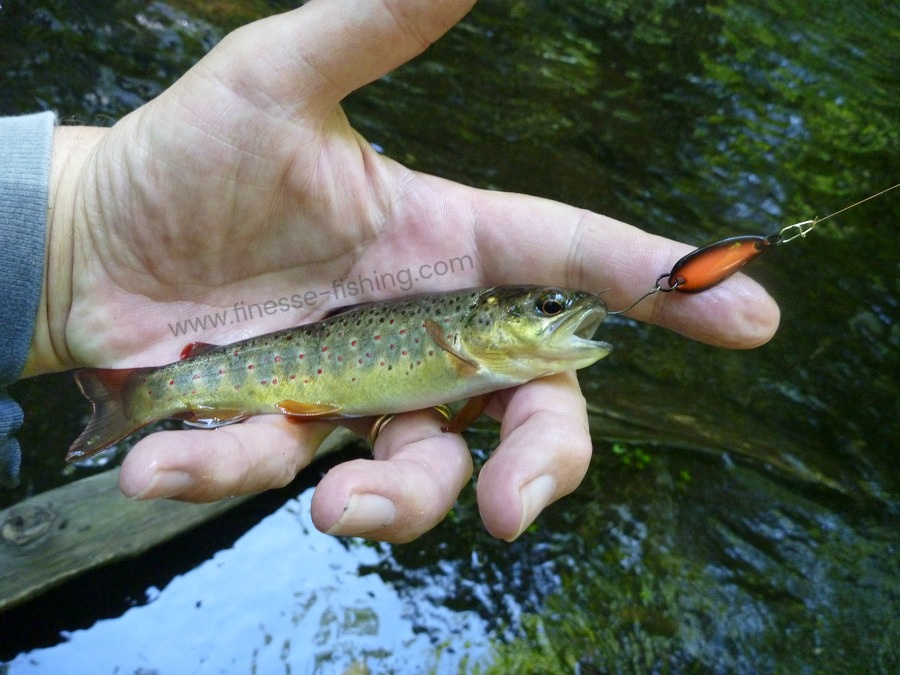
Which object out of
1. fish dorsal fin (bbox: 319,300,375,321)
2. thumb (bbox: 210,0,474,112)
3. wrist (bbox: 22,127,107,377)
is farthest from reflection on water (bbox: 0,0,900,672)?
thumb (bbox: 210,0,474,112)

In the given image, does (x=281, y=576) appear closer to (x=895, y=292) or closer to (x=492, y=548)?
(x=492, y=548)

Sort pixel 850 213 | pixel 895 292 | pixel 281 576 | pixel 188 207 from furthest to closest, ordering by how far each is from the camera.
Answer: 1. pixel 850 213
2. pixel 895 292
3. pixel 281 576
4. pixel 188 207

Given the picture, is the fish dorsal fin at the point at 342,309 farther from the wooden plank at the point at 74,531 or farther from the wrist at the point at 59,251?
the wooden plank at the point at 74,531

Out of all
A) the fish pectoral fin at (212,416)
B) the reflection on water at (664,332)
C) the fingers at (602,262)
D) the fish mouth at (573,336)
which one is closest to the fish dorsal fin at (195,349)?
the fish pectoral fin at (212,416)

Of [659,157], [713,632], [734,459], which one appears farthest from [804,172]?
[713,632]

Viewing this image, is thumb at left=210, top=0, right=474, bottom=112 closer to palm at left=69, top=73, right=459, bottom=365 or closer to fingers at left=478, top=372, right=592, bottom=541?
palm at left=69, top=73, right=459, bottom=365
